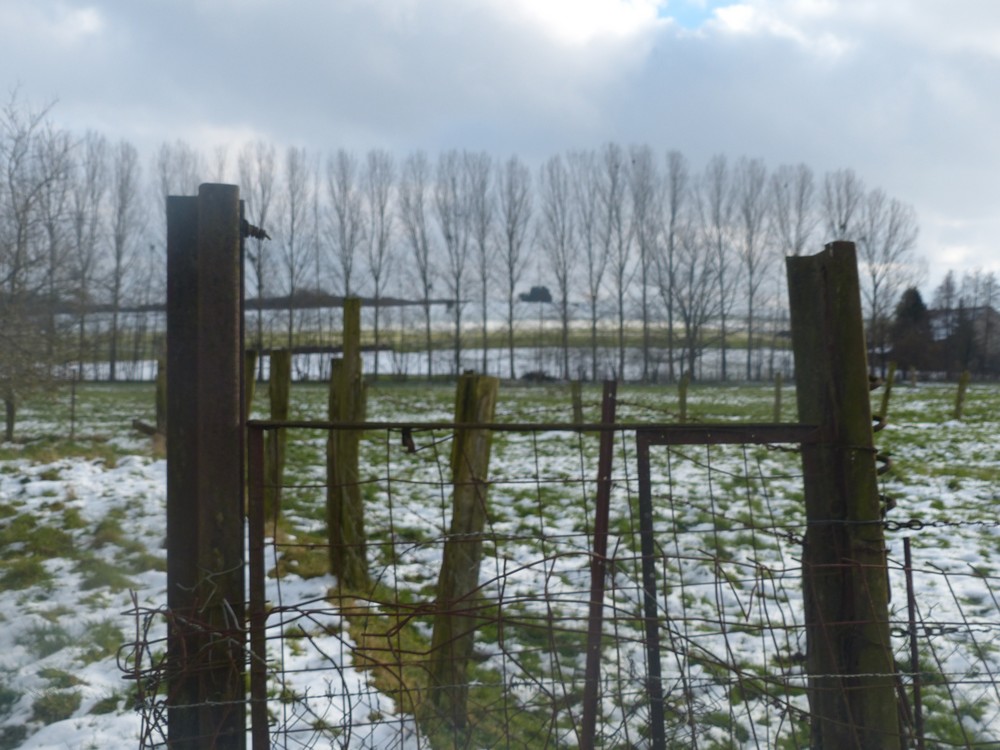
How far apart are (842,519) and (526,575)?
2996 mm

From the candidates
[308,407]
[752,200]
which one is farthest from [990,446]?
[752,200]

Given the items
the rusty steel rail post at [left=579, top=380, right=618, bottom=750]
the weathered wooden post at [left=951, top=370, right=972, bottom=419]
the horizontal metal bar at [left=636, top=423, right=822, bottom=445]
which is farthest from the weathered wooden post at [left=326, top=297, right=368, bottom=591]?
the weathered wooden post at [left=951, top=370, right=972, bottom=419]

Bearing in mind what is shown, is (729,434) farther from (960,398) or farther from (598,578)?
(960,398)

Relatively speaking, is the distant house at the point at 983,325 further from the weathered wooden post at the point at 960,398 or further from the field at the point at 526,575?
the field at the point at 526,575

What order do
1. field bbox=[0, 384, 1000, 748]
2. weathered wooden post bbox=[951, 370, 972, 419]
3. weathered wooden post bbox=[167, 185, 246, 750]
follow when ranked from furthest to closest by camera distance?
1. weathered wooden post bbox=[951, 370, 972, 419]
2. field bbox=[0, 384, 1000, 748]
3. weathered wooden post bbox=[167, 185, 246, 750]

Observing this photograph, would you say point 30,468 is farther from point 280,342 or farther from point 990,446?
point 280,342

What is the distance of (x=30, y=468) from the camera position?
881cm

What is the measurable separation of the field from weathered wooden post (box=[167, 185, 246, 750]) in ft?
0.82

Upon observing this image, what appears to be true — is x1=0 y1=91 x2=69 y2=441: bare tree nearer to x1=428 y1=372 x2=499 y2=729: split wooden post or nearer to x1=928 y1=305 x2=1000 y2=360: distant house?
x1=428 y1=372 x2=499 y2=729: split wooden post

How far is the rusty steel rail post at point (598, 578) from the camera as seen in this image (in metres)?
2.65

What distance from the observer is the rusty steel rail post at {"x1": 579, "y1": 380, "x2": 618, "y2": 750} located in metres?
2.65

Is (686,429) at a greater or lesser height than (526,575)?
greater

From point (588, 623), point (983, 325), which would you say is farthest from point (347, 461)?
point (983, 325)

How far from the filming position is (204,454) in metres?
2.10
